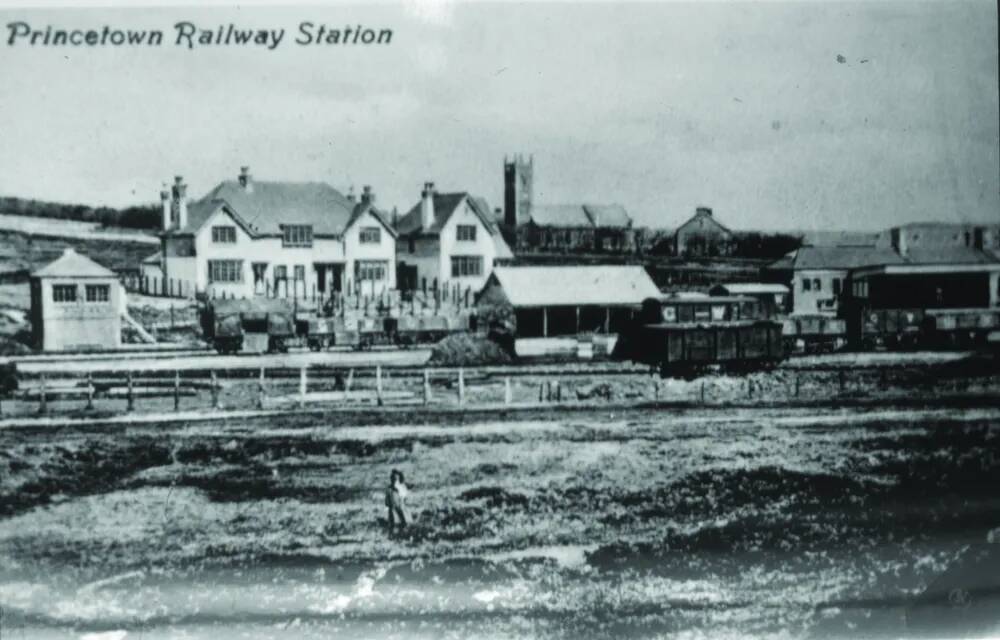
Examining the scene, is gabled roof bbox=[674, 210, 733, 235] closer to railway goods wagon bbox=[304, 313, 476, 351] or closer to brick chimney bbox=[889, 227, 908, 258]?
brick chimney bbox=[889, 227, 908, 258]

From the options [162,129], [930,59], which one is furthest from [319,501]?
[930,59]

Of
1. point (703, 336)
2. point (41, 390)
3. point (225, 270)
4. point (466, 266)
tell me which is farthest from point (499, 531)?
point (41, 390)

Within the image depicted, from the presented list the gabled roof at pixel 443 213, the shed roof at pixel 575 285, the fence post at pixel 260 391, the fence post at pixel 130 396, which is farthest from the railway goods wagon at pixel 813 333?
the fence post at pixel 130 396

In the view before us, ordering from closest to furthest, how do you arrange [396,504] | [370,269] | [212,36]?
1. [212,36]
2. [396,504]
3. [370,269]

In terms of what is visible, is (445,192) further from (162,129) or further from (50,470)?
(50,470)

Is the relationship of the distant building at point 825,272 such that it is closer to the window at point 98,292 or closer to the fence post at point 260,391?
the fence post at point 260,391

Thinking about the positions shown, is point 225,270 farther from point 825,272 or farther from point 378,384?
point 825,272

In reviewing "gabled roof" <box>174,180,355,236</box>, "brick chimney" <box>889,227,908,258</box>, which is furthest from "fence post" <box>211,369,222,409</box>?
"brick chimney" <box>889,227,908,258</box>
